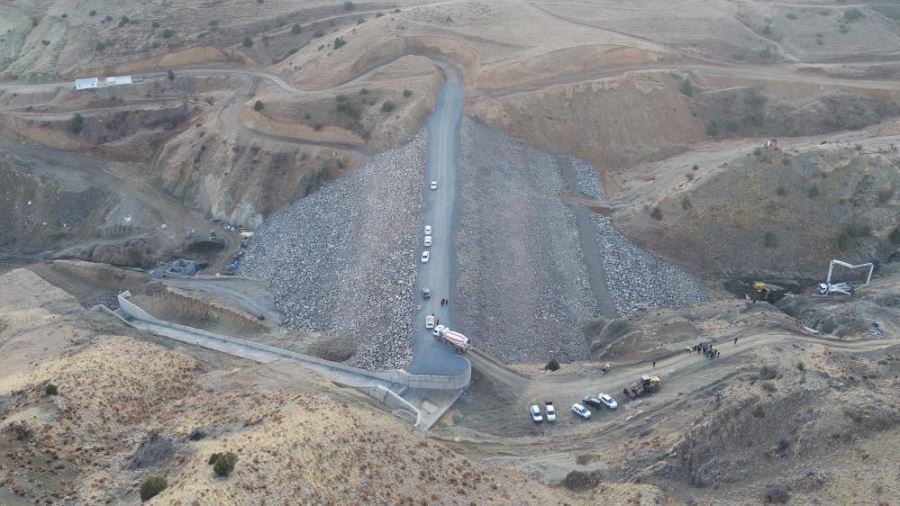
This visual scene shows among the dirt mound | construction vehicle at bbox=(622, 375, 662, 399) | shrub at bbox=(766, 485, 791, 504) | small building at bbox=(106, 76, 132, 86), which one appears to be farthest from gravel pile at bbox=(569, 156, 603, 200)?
small building at bbox=(106, 76, 132, 86)

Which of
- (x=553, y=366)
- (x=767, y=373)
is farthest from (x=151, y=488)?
(x=767, y=373)

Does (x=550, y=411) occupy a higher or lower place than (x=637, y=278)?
higher

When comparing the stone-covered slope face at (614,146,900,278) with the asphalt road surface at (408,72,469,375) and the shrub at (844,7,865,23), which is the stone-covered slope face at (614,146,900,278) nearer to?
the asphalt road surface at (408,72,469,375)

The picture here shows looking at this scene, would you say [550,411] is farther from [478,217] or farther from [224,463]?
[478,217]

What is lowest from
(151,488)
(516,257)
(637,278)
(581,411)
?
(637,278)

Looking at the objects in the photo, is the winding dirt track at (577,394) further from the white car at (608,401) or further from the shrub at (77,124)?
the shrub at (77,124)

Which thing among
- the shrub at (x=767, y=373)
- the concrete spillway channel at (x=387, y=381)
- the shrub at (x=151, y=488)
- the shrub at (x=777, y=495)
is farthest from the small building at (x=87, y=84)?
the shrub at (x=777, y=495)

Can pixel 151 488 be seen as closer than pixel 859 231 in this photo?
Yes
